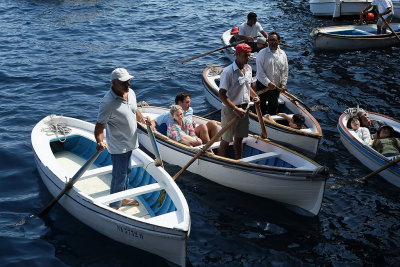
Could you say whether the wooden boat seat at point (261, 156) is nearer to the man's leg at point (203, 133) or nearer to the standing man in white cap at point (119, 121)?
the man's leg at point (203, 133)

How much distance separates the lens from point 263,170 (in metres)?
9.16

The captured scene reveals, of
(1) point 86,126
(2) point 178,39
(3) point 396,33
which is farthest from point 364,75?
(1) point 86,126

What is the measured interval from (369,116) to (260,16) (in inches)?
575

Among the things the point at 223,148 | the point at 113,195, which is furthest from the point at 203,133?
the point at 113,195

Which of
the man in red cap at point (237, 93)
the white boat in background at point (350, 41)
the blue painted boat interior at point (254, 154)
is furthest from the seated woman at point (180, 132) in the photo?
the white boat in background at point (350, 41)

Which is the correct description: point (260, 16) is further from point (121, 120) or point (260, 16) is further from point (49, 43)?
point (121, 120)

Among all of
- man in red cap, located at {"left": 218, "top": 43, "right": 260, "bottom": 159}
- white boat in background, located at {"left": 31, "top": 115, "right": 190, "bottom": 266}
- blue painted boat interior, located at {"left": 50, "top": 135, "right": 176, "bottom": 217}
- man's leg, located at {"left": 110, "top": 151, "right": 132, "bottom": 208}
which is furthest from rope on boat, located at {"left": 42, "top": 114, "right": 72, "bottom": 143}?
man in red cap, located at {"left": 218, "top": 43, "right": 260, "bottom": 159}

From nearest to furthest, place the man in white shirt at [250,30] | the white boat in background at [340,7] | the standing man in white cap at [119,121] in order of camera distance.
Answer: the standing man in white cap at [119,121] → the man in white shirt at [250,30] → the white boat in background at [340,7]

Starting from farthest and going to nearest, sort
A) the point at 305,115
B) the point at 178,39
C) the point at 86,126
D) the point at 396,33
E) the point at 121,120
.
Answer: the point at 178,39 → the point at 396,33 → the point at 305,115 → the point at 86,126 → the point at 121,120

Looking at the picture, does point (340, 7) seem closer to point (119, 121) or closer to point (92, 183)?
point (92, 183)

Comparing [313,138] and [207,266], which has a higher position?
[313,138]

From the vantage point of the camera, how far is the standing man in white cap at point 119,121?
7.34 metres

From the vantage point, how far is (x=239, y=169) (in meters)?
9.55

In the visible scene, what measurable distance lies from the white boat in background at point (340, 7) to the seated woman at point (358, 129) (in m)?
13.9
